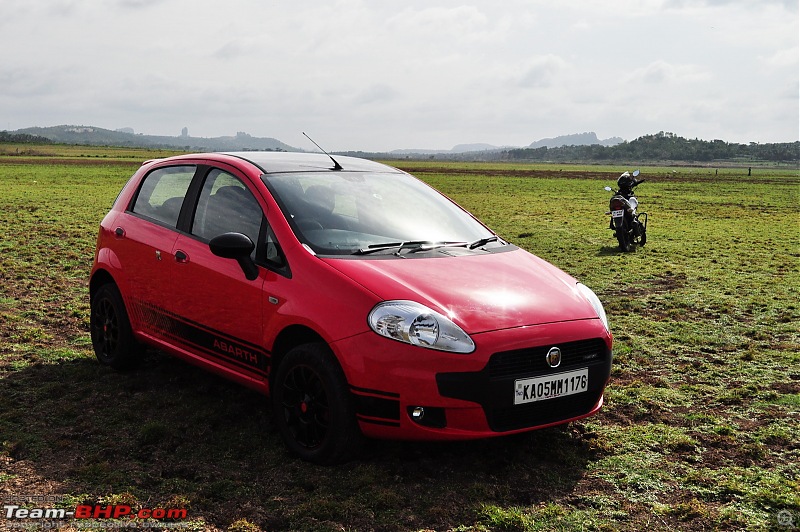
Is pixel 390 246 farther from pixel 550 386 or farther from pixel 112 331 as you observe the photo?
pixel 112 331

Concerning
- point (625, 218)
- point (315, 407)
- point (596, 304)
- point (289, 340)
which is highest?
point (625, 218)

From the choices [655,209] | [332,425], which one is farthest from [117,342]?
[655,209]

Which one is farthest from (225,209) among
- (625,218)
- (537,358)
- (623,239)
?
(625,218)

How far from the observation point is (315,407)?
4414 millimetres

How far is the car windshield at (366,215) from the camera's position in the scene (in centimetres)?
486

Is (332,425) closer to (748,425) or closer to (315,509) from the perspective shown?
(315,509)

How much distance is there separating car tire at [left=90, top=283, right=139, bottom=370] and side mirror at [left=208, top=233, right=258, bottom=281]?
1804 millimetres

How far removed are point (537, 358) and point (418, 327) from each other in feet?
2.18

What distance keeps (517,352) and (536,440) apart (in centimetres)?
101

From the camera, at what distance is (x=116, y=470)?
14.4 feet

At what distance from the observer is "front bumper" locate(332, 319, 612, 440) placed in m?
4.04

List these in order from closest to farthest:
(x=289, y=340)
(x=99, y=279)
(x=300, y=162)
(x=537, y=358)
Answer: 1. (x=537, y=358)
2. (x=289, y=340)
3. (x=300, y=162)
4. (x=99, y=279)

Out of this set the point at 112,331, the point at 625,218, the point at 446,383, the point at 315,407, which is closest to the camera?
the point at 446,383

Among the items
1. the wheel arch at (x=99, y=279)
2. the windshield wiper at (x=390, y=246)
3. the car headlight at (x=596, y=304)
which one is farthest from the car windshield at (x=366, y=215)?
the wheel arch at (x=99, y=279)
